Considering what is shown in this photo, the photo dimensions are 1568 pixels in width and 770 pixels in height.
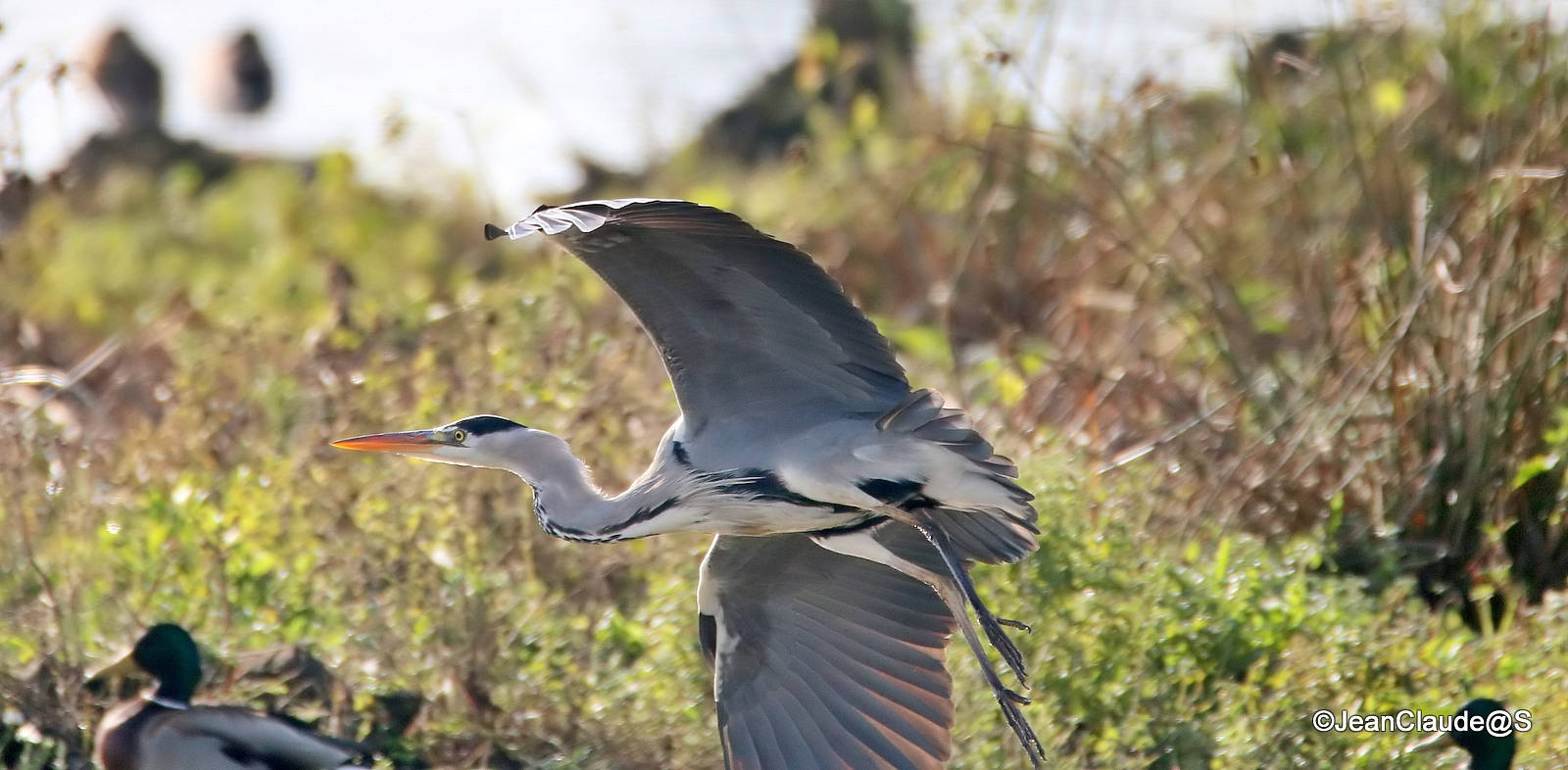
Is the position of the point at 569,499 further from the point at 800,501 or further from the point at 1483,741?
the point at 1483,741

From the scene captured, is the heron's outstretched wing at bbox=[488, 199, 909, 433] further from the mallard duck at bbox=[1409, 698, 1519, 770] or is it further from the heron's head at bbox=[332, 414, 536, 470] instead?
the mallard duck at bbox=[1409, 698, 1519, 770]

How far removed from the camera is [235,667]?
17.5ft

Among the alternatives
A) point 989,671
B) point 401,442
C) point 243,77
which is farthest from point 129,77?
point 989,671

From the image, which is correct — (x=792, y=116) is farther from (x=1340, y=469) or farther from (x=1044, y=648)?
(x=1044, y=648)

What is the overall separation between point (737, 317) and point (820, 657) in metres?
0.90

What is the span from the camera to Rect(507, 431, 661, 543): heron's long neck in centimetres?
472

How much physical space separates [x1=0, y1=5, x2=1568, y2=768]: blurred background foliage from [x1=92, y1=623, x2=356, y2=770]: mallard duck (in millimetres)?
293

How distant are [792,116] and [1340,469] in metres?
7.73

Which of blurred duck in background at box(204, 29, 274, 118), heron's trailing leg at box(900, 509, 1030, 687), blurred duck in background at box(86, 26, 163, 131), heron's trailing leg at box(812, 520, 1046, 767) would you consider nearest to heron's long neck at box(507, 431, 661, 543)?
heron's trailing leg at box(812, 520, 1046, 767)

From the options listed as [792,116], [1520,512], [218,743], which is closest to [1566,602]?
[1520,512]

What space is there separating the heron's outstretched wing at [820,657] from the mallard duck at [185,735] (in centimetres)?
99

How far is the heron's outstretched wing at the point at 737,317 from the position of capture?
4.28m

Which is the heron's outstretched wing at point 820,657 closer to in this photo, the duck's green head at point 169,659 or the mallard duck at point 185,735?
the mallard duck at point 185,735

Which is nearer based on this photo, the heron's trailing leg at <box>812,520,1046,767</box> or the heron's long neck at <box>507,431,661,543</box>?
the heron's trailing leg at <box>812,520,1046,767</box>
